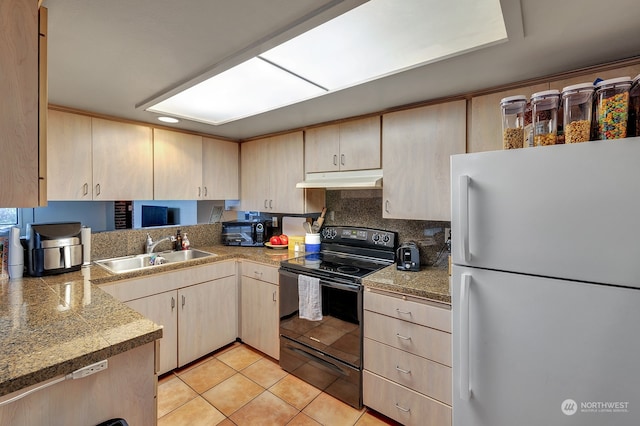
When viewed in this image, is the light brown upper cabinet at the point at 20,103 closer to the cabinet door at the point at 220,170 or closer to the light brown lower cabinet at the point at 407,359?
the light brown lower cabinet at the point at 407,359

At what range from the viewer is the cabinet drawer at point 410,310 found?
1607mm

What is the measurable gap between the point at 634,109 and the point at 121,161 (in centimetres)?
315

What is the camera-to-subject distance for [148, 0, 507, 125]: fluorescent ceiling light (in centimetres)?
103

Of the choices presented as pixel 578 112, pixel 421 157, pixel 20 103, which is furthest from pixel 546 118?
pixel 20 103

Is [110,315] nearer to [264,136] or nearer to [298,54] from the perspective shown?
[298,54]

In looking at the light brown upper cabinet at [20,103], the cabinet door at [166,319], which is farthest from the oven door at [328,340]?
the light brown upper cabinet at [20,103]

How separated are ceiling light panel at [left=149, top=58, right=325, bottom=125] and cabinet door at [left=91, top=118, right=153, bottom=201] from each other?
51cm

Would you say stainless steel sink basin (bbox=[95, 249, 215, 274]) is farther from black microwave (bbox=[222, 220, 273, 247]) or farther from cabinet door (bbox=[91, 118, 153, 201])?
cabinet door (bbox=[91, 118, 153, 201])

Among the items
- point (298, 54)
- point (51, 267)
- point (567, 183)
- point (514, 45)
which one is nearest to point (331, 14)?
point (298, 54)

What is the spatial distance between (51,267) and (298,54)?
2.11 m

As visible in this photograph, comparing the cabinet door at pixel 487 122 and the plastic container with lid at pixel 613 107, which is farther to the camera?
the cabinet door at pixel 487 122

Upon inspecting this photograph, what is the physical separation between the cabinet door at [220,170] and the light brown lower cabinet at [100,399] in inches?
79.0

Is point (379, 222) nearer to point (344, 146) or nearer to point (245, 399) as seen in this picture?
point (344, 146)

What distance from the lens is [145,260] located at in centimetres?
264
